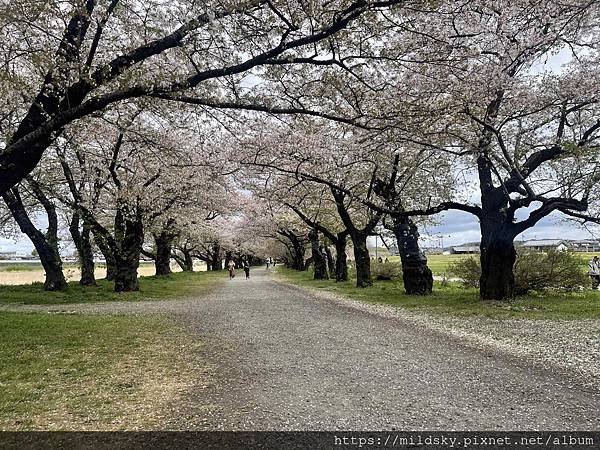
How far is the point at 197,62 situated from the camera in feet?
25.8

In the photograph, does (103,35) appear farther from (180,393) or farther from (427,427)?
(427,427)

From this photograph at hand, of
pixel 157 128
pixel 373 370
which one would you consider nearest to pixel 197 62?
pixel 157 128

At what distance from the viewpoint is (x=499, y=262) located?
1427 cm

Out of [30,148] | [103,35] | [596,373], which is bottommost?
[596,373]

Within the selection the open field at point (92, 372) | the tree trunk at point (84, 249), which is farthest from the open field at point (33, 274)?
the open field at point (92, 372)

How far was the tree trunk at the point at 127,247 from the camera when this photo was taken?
63.5 ft

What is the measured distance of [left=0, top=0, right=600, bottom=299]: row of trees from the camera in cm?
677

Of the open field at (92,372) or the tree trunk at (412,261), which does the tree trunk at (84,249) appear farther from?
the tree trunk at (412,261)

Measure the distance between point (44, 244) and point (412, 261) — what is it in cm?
1574

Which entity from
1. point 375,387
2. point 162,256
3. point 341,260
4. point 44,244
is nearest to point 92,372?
point 375,387

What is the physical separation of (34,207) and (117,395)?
67.6ft

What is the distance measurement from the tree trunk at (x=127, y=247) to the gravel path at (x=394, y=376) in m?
10.0

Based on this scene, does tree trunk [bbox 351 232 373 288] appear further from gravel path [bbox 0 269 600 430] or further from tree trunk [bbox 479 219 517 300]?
gravel path [bbox 0 269 600 430]

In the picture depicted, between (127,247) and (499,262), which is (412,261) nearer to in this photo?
(499,262)
